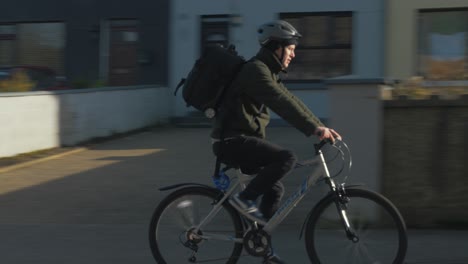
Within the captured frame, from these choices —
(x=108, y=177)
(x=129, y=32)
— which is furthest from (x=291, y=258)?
(x=129, y=32)

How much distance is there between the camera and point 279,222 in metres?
4.68

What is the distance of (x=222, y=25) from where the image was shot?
1605 cm

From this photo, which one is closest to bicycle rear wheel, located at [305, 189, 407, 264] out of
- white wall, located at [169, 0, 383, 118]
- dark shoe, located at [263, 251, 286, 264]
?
dark shoe, located at [263, 251, 286, 264]

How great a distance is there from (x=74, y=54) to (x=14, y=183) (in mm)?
9063

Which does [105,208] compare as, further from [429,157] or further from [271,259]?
[429,157]

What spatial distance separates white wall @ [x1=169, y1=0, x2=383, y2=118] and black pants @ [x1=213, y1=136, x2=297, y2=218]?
1039 cm

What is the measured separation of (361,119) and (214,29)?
10.4 metres

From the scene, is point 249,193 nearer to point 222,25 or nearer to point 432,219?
point 432,219

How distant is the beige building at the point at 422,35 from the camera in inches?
574

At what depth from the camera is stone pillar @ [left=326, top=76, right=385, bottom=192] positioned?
19.7 feet

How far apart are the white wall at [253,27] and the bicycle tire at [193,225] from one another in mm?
10317

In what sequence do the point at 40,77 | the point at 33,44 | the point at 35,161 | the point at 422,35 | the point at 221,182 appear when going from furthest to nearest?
the point at 33,44, the point at 40,77, the point at 422,35, the point at 35,161, the point at 221,182

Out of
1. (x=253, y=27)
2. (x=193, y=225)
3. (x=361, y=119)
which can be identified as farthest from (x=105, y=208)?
(x=253, y=27)

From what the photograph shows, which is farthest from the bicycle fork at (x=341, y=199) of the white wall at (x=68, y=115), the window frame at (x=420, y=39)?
the window frame at (x=420, y=39)
